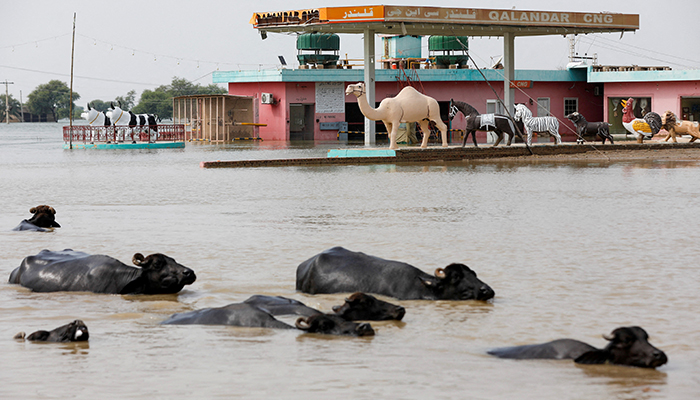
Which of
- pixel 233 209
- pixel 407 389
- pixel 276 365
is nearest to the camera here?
pixel 407 389

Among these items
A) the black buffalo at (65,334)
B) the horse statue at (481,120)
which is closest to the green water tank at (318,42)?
the horse statue at (481,120)

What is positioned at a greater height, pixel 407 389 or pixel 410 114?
pixel 410 114

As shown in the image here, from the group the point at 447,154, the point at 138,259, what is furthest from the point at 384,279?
the point at 447,154

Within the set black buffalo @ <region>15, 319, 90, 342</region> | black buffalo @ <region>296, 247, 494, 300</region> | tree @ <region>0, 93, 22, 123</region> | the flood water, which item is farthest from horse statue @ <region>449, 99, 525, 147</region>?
tree @ <region>0, 93, 22, 123</region>

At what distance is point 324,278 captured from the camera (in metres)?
7.19

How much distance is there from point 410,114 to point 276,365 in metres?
20.9

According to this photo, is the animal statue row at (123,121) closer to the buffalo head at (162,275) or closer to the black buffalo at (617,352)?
the buffalo head at (162,275)

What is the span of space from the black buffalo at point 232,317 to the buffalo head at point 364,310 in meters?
0.42

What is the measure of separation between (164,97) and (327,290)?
130m

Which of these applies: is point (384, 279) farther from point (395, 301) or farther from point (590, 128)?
point (590, 128)

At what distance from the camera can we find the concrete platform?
24.5m

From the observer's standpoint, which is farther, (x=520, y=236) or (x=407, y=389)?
(x=520, y=236)

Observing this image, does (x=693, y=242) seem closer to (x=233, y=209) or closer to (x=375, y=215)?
(x=375, y=215)

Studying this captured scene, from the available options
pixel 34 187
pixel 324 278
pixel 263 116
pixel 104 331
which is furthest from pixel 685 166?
pixel 263 116
